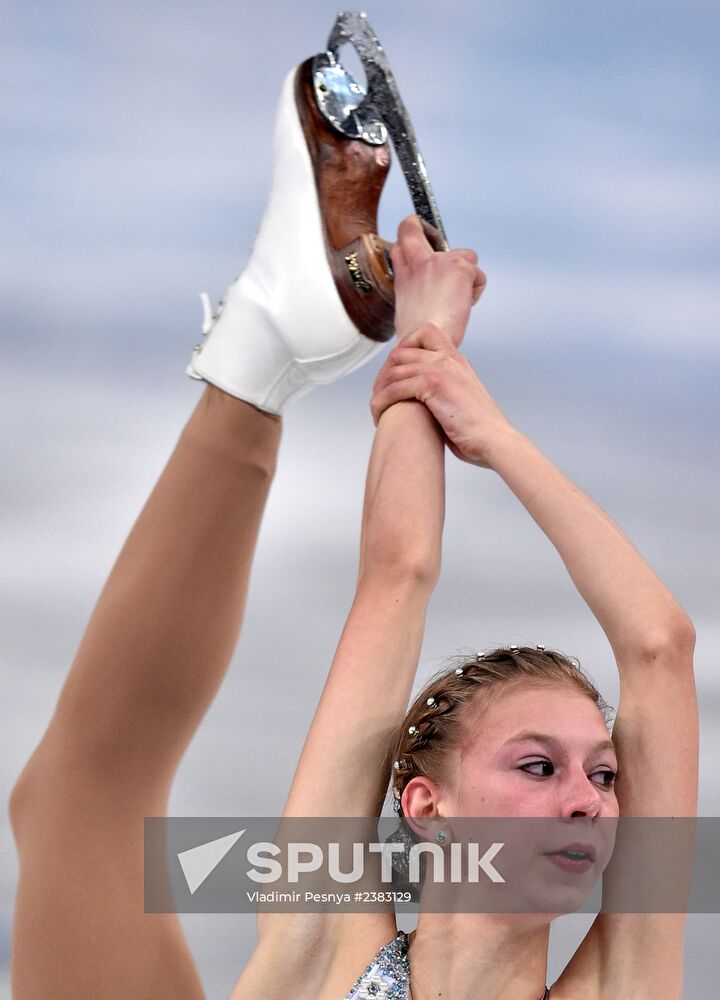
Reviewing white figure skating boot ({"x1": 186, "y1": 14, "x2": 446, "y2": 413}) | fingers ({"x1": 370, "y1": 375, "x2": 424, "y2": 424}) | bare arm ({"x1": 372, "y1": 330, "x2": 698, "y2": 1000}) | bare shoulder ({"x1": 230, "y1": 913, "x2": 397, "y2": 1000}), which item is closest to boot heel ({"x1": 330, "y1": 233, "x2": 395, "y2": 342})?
white figure skating boot ({"x1": 186, "y1": 14, "x2": 446, "y2": 413})

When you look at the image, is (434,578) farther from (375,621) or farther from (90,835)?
(90,835)

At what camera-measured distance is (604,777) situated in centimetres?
147

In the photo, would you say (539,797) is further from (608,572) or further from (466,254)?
(466,254)

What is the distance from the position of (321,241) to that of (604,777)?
0.76m

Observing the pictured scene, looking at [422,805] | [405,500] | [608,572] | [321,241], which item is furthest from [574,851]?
[321,241]

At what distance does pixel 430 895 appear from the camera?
150cm

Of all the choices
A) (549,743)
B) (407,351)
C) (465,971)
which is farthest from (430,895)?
(407,351)

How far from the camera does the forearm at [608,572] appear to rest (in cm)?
151

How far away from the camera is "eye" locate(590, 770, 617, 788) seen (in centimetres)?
146

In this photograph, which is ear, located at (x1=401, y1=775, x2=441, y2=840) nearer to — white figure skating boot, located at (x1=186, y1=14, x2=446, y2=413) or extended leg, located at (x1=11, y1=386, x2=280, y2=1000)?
extended leg, located at (x1=11, y1=386, x2=280, y2=1000)

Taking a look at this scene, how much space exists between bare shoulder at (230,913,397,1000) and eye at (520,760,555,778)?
9.6 inches

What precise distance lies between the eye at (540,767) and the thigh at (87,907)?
2.05 feet

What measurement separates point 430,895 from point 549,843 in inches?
6.2

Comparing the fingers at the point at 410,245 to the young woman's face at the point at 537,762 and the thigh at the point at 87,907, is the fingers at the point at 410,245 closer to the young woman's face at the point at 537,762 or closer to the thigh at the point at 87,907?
the young woman's face at the point at 537,762
